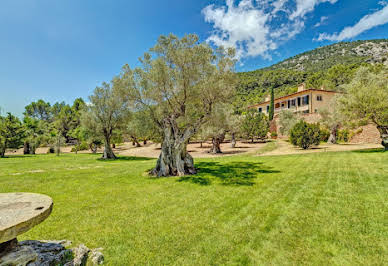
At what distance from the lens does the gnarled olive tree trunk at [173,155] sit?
39.7 feet

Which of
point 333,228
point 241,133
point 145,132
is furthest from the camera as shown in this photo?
point 241,133

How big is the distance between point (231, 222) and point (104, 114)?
954 inches

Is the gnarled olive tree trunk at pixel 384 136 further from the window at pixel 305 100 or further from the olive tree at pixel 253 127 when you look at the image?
the window at pixel 305 100

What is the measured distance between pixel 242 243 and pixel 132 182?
760 centimetres

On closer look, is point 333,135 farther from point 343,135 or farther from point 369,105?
point 369,105

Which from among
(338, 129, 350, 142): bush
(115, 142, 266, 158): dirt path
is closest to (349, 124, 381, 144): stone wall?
(338, 129, 350, 142): bush

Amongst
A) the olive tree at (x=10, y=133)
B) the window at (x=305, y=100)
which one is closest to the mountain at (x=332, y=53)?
the window at (x=305, y=100)

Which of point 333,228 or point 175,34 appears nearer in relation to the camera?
point 333,228

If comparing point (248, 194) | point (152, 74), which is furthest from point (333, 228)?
point (152, 74)

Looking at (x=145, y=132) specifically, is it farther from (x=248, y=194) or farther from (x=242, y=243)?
(x=242, y=243)

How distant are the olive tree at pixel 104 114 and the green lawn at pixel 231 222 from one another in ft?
54.5

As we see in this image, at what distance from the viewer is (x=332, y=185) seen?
26.5 ft

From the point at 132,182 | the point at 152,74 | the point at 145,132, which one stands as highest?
the point at 152,74

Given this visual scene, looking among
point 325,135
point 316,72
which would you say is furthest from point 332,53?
point 325,135
